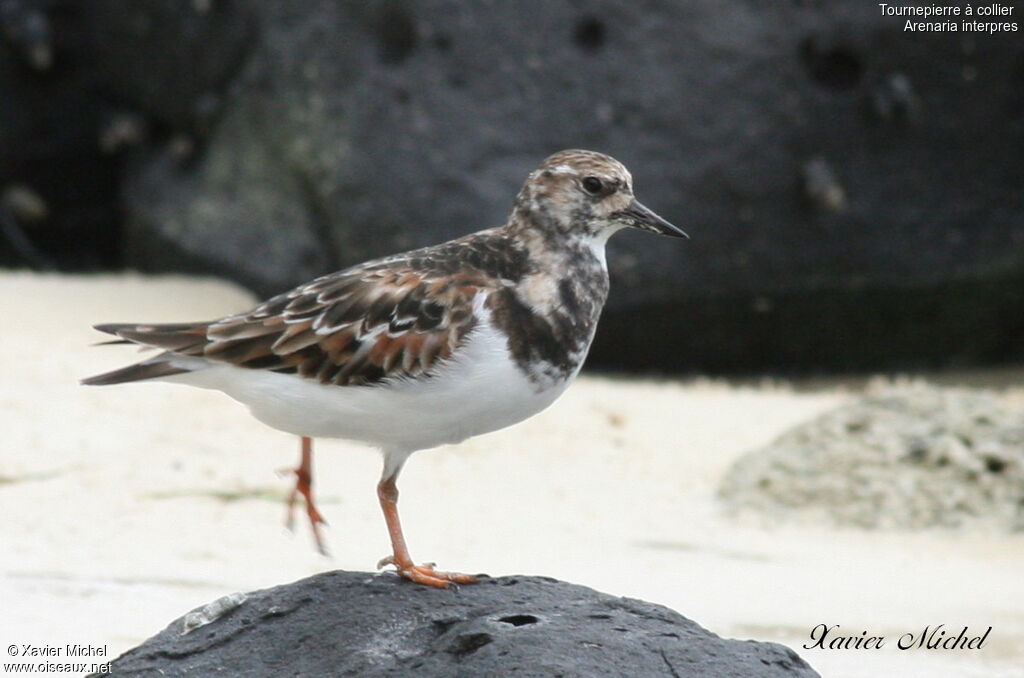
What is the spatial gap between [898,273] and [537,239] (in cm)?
598

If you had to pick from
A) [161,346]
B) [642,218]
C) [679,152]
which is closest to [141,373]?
[161,346]

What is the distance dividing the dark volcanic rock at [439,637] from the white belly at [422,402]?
464 mm

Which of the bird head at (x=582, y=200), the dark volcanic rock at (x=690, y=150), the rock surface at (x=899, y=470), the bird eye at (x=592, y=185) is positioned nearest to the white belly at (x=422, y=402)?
the bird head at (x=582, y=200)

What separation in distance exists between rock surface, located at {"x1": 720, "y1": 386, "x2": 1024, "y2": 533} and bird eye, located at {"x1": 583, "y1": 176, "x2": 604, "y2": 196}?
307 cm

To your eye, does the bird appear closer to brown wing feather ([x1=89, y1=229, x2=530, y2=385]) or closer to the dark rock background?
brown wing feather ([x1=89, y1=229, x2=530, y2=385])

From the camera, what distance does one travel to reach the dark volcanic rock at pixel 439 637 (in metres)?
4.13

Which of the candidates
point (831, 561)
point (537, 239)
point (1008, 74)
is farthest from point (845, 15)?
point (537, 239)

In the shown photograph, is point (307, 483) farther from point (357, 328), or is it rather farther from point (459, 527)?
point (459, 527)

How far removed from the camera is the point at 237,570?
6223mm

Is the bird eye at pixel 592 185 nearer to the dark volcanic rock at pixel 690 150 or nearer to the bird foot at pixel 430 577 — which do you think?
the bird foot at pixel 430 577

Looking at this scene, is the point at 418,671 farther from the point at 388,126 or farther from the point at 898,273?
the point at 898,273

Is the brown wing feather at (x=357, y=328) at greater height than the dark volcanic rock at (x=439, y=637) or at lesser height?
greater

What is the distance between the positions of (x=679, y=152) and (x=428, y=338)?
5611mm

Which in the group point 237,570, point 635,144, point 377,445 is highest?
point 635,144
